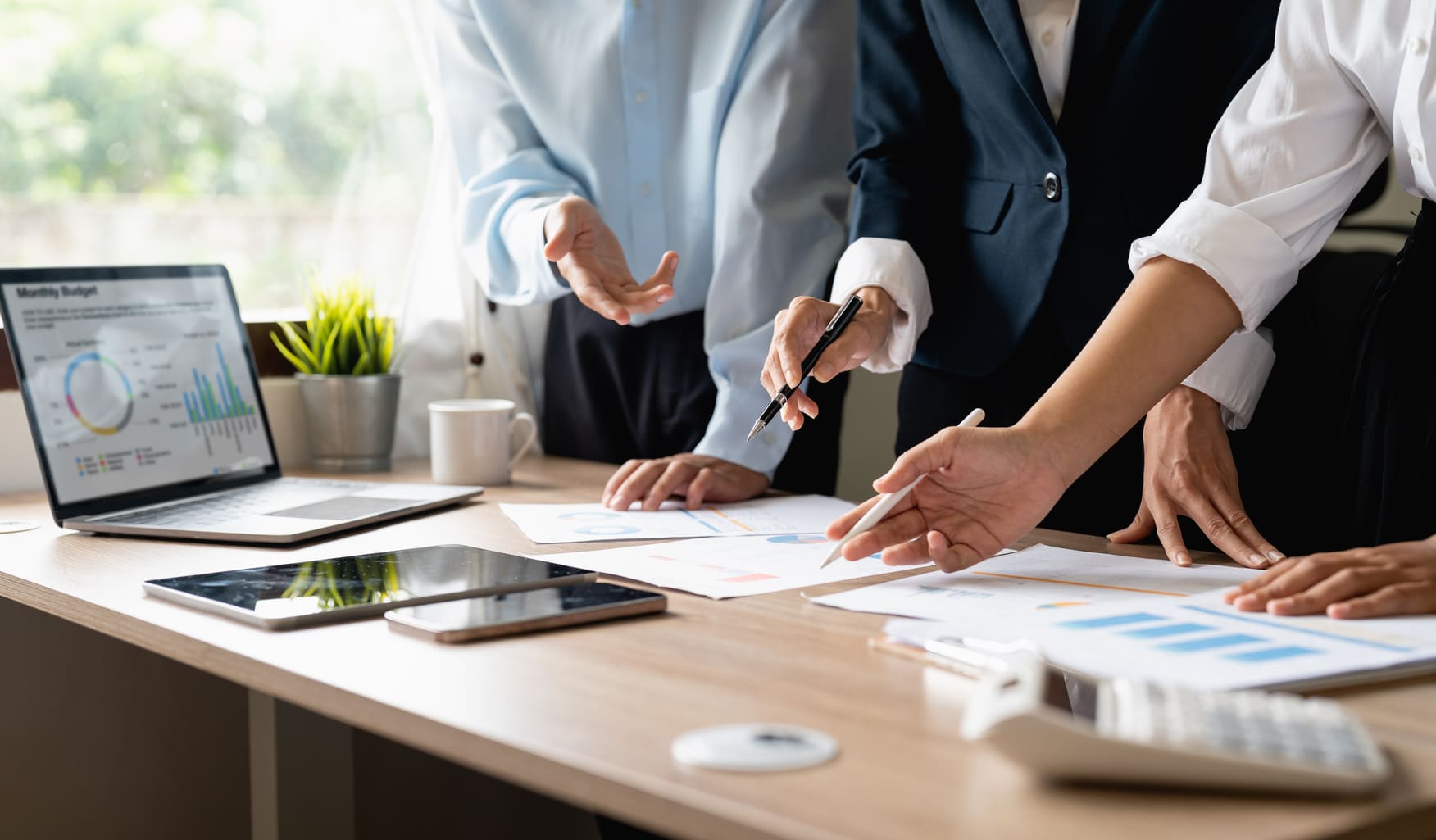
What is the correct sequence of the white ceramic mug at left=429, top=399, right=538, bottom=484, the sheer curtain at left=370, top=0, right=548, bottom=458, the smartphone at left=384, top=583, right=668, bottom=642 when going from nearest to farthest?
the smartphone at left=384, top=583, right=668, bottom=642 < the white ceramic mug at left=429, top=399, right=538, bottom=484 < the sheer curtain at left=370, top=0, right=548, bottom=458

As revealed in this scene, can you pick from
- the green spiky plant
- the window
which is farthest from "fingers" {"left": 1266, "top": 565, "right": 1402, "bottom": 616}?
the window

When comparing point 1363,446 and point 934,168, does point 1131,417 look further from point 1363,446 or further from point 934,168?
point 934,168

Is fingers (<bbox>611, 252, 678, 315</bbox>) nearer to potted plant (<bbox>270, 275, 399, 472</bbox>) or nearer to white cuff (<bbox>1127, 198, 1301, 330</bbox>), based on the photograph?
potted plant (<bbox>270, 275, 399, 472</bbox>)

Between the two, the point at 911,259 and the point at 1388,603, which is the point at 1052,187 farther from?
the point at 1388,603

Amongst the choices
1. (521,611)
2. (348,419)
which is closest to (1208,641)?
(521,611)

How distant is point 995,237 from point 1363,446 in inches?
18.0

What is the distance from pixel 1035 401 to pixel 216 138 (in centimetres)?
132

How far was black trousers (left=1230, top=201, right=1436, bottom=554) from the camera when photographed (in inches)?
47.8

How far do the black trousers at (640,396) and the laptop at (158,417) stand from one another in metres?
0.38

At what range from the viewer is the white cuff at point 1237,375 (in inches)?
49.3

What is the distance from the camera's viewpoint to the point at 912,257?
57.7 inches

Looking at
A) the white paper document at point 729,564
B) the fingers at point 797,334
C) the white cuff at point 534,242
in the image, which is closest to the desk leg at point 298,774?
the white paper document at point 729,564

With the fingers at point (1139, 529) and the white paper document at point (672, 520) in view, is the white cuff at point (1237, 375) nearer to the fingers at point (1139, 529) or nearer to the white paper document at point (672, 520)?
the fingers at point (1139, 529)

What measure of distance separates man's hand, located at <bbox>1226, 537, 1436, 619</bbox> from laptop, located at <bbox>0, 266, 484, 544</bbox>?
0.88m
